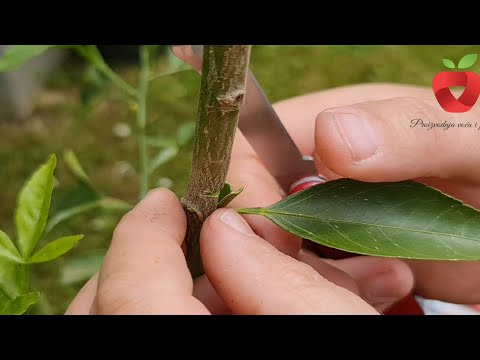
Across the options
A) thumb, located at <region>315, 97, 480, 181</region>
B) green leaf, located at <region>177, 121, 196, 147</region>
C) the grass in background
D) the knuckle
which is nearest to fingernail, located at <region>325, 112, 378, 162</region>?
thumb, located at <region>315, 97, 480, 181</region>

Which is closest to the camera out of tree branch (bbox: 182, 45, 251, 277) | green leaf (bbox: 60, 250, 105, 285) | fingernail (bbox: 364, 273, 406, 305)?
tree branch (bbox: 182, 45, 251, 277)

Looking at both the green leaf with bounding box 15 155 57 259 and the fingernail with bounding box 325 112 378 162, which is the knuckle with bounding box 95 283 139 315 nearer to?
the green leaf with bounding box 15 155 57 259

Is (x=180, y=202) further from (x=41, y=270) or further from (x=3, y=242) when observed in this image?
(x=41, y=270)

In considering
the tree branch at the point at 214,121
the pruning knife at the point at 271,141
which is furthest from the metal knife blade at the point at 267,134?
the tree branch at the point at 214,121

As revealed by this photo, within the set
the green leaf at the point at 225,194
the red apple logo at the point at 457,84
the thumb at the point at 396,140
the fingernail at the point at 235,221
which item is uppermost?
the red apple logo at the point at 457,84

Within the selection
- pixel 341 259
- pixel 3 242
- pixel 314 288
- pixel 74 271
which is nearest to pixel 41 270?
pixel 74 271

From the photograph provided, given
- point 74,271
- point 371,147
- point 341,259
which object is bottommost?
Result: point 74,271

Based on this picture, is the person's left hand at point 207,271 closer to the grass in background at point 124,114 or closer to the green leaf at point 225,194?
the green leaf at point 225,194
